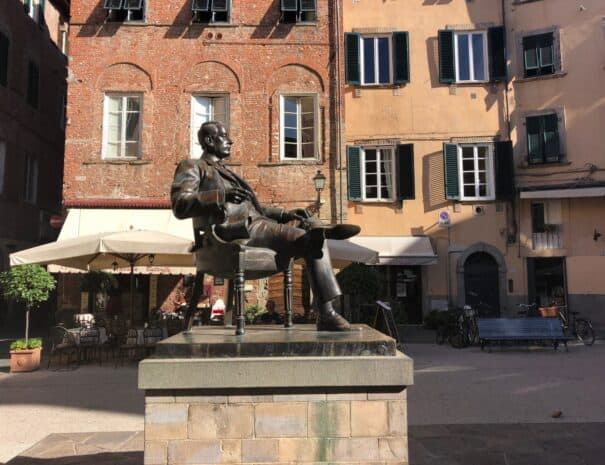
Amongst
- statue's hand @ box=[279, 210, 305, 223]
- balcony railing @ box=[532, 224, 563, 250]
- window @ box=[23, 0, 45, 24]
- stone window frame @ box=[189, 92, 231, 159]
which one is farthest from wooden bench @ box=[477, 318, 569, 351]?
window @ box=[23, 0, 45, 24]

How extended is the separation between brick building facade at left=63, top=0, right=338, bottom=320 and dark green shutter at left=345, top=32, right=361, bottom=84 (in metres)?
1.49

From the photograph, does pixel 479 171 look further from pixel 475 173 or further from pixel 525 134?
pixel 525 134

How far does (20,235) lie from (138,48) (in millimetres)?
8019

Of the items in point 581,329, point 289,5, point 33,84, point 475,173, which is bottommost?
point 581,329

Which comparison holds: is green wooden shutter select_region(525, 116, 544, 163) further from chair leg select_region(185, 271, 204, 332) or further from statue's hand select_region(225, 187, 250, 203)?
chair leg select_region(185, 271, 204, 332)

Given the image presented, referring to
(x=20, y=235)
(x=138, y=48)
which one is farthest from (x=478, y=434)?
(x=20, y=235)

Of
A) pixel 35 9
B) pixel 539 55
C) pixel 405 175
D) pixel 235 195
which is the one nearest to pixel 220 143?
pixel 235 195

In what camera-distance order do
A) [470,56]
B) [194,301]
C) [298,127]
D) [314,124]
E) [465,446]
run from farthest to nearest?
[470,56] < [298,127] < [314,124] < [465,446] < [194,301]

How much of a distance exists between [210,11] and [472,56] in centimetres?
834

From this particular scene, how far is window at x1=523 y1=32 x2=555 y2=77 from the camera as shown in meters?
18.3

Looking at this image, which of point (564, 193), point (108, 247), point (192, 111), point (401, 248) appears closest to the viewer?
point (108, 247)

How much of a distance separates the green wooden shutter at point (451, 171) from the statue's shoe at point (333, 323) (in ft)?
47.6

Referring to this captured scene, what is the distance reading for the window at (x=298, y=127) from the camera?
660 inches

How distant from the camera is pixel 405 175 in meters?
17.9
